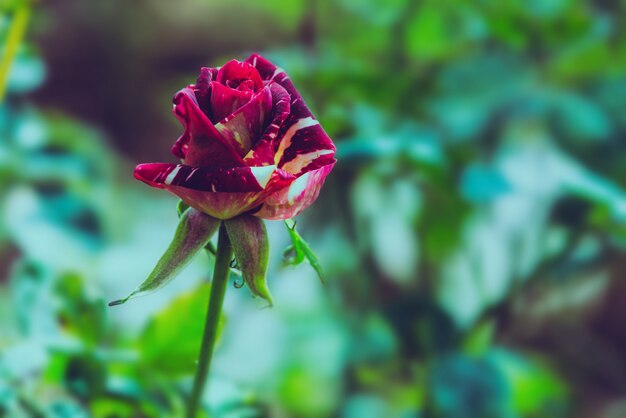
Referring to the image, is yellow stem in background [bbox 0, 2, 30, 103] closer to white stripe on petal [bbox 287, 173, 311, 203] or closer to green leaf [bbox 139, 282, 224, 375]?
green leaf [bbox 139, 282, 224, 375]

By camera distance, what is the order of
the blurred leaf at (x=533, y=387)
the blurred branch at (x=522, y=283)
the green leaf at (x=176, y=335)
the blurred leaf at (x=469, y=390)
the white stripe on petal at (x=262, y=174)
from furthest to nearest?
the blurred leaf at (x=533, y=387) < the blurred branch at (x=522, y=283) < the blurred leaf at (x=469, y=390) < the green leaf at (x=176, y=335) < the white stripe on petal at (x=262, y=174)

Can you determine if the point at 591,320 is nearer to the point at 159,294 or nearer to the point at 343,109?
the point at 343,109

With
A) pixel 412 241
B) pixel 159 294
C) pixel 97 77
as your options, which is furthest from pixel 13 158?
pixel 97 77

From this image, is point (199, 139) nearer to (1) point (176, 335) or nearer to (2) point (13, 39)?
(1) point (176, 335)

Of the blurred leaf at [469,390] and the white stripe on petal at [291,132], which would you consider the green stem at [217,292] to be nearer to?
the white stripe on petal at [291,132]

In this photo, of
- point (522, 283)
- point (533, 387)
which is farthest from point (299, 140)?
point (533, 387)

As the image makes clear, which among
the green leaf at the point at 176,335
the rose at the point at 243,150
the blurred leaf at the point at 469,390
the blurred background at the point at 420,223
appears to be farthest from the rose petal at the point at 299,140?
the blurred leaf at the point at 469,390
